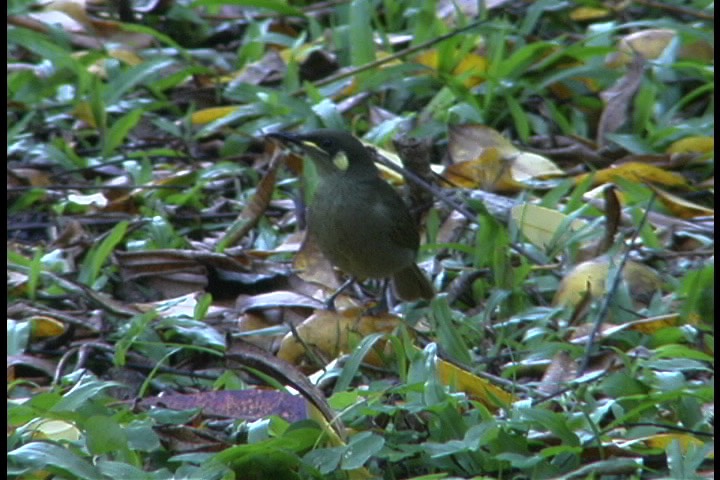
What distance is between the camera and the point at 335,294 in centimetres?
561

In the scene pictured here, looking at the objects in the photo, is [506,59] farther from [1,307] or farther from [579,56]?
[1,307]

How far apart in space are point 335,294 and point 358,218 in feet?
1.54

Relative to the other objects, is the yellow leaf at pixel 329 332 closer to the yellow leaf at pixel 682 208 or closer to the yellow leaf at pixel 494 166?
the yellow leaf at pixel 494 166

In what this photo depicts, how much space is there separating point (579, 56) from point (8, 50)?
127 inches

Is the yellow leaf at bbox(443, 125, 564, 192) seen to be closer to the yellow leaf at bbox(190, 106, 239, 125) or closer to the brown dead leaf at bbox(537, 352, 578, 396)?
the yellow leaf at bbox(190, 106, 239, 125)

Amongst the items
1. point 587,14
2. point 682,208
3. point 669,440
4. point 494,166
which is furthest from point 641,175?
point 669,440

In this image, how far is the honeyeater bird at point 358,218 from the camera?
5.77 meters

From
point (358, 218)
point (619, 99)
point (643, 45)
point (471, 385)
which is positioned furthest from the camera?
point (643, 45)

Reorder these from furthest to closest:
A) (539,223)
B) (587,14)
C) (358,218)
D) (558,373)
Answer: (587,14), (358,218), (539,223), (558,373)

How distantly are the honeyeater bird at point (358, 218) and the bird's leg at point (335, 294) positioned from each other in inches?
1.3

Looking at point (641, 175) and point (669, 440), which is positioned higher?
point (669, 440)

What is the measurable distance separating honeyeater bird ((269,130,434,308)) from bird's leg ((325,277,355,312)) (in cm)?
3

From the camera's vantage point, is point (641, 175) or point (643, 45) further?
point (643, 45)

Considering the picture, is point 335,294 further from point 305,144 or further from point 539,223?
point 539,223
